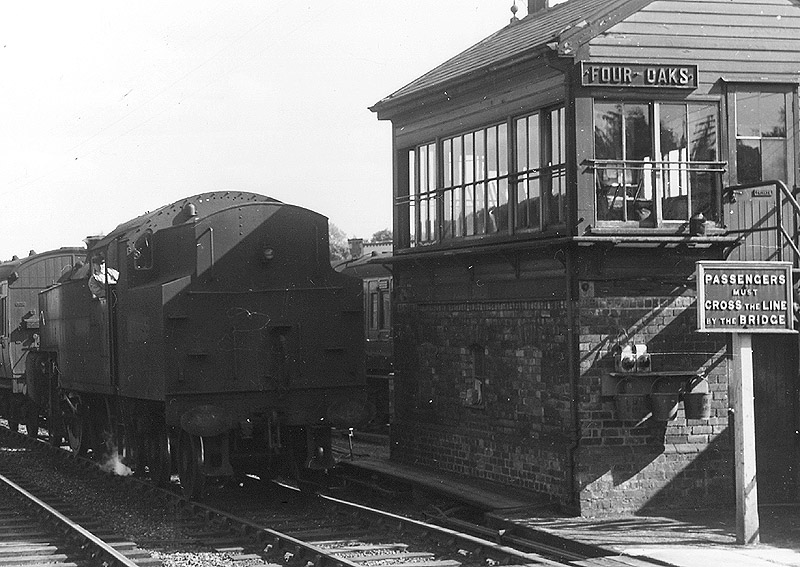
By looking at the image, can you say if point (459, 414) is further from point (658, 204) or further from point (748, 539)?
point (748, 539)

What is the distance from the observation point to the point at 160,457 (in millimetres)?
16281

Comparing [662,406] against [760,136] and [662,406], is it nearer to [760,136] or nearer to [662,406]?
[662,406]

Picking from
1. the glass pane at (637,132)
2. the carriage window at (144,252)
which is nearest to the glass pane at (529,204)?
the glass pane at (637,132)

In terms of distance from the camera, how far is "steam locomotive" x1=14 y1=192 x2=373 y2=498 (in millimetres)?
14789

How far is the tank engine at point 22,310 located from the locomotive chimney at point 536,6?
1198cm

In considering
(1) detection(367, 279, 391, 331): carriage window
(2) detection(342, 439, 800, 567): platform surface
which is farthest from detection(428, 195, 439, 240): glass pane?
(1) detection(367, 279, 391, 331): carriage window

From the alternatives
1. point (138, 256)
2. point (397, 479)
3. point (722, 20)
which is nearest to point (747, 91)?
point (722, 20)

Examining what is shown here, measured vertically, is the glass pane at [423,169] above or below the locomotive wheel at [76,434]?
above

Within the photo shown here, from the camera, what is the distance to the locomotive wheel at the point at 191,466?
48.6ft

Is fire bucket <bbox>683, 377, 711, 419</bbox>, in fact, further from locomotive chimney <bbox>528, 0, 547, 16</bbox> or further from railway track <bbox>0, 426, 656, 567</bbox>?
locomotive chimney <bbox>528, 0, 547, 16</bbox>

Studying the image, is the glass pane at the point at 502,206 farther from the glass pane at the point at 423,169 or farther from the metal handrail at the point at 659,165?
the glass pane at the point at 423,169

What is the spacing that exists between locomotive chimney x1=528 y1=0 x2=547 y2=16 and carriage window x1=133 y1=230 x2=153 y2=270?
7.45 m

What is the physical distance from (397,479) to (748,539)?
5825 millimetres

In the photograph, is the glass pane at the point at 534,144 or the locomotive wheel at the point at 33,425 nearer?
the glass pane at the point at 534,144
